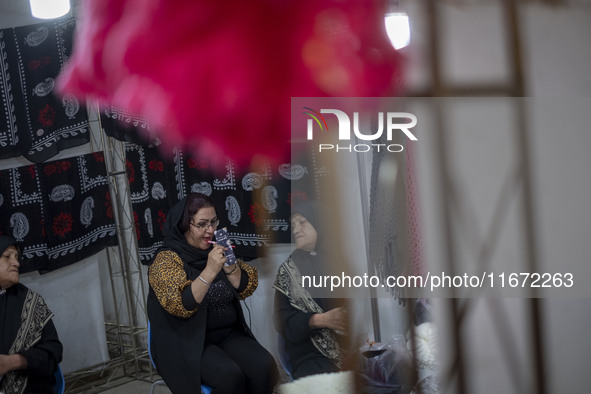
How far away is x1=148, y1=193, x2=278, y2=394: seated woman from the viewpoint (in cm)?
250

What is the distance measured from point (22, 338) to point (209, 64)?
2.60 metres

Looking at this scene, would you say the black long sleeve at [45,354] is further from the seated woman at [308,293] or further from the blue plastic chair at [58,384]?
the seated woman at [308,293]

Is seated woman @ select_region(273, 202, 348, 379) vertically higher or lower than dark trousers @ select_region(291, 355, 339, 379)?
higher

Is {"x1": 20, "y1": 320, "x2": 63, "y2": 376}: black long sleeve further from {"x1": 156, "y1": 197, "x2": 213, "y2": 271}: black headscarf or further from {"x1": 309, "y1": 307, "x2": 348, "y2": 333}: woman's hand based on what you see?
{"x1": 309, "y1": 307, "x2": 348, "y2": 333}: woman's hand

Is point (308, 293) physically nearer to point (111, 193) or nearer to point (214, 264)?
point (214, 264)

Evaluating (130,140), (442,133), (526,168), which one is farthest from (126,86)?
(130,140)

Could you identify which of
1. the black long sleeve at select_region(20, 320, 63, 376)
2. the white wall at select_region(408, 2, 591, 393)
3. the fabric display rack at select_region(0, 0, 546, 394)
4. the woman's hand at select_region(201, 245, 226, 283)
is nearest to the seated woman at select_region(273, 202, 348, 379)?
the white wall at select_region(408, 2, 591, 393)

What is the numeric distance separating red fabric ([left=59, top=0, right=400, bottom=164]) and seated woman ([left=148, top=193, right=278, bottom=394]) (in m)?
2.00

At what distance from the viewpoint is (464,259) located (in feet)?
3.27

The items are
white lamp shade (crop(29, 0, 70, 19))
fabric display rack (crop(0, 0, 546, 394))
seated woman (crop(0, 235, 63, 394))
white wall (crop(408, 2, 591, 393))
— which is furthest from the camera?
fabric display rack (crop(0, 0, 546, 394))

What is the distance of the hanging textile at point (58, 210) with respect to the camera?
11.6 ft

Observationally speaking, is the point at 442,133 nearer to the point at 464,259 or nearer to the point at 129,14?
the point at 464,259

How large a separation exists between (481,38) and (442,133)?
15 cm

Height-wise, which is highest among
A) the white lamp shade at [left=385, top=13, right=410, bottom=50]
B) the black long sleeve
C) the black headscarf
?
the white lamp shade at [left=385, top=13, right=410, bottom=50]
